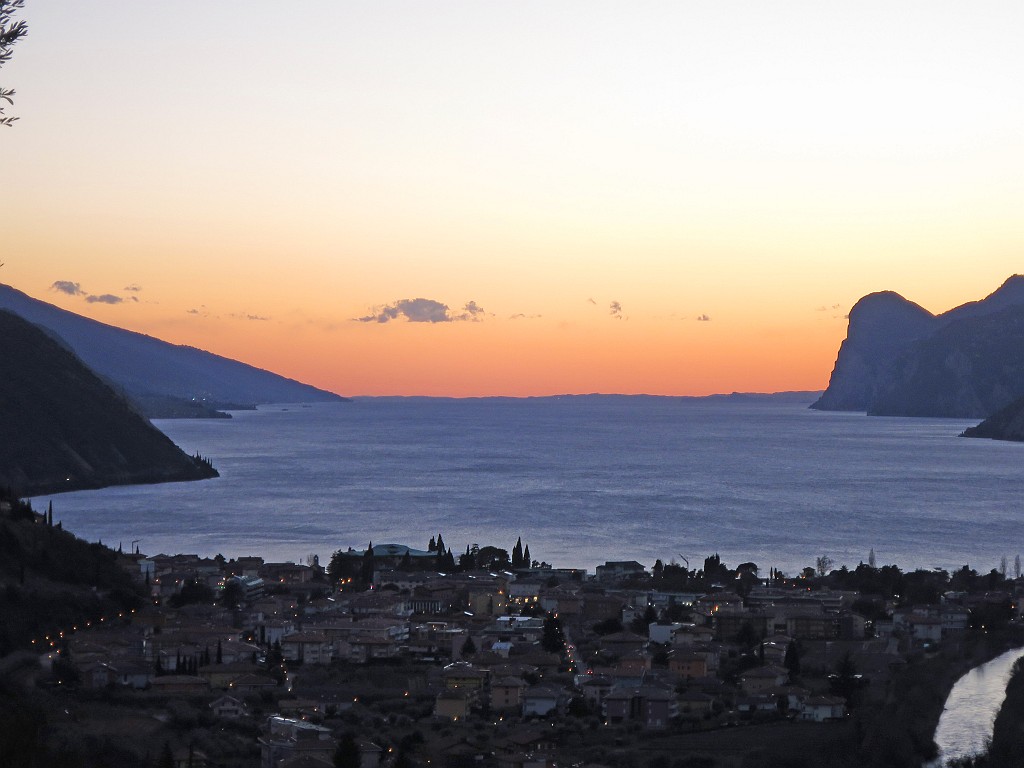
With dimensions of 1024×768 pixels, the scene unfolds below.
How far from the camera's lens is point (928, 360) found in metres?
161

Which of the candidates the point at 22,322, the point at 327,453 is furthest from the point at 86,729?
the point at 327,453

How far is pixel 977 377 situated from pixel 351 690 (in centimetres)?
14694

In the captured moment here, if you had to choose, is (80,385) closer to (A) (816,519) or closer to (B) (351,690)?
(A) (816,519)

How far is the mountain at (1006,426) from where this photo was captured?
105 m

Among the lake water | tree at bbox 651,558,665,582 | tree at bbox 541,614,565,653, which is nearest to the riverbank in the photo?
tree at bbox 541,614,565,653

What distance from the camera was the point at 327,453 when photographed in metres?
77.4

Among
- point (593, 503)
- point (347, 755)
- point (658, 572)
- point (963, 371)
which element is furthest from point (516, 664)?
point (963, 371)

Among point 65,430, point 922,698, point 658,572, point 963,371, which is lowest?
point 922,698

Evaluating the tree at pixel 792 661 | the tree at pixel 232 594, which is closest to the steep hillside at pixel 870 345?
the tree at pixel 232 594

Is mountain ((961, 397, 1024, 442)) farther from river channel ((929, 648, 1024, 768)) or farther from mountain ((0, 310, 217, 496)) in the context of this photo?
river channel ((929, 648, 1024, 768))

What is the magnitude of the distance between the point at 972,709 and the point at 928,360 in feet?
494

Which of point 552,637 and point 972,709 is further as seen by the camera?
point 552,637

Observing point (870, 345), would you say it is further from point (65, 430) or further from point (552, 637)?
point (552, 637)

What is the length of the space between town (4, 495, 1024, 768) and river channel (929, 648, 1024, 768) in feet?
0.97
